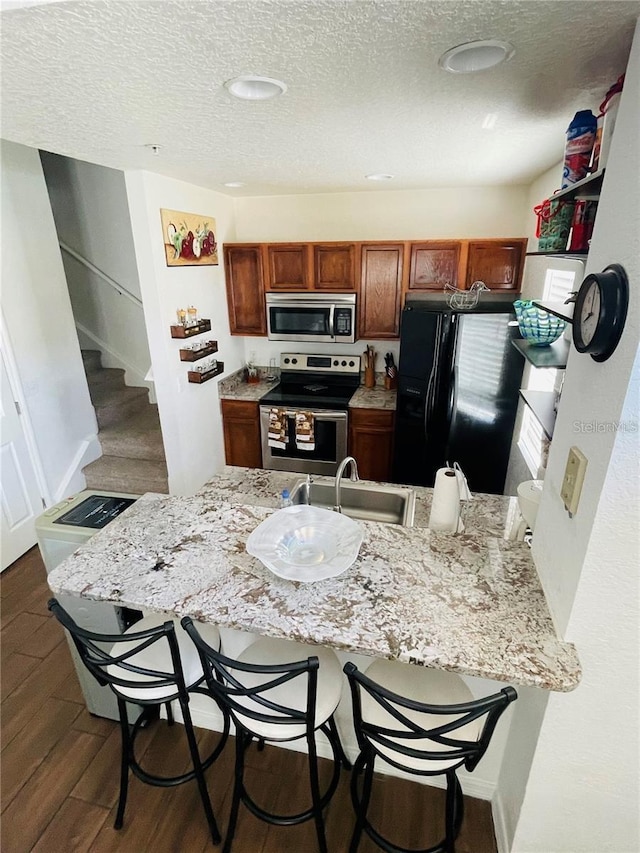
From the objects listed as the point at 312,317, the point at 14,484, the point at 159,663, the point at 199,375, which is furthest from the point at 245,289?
the point at 159,663

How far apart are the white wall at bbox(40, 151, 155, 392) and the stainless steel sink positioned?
104 inches

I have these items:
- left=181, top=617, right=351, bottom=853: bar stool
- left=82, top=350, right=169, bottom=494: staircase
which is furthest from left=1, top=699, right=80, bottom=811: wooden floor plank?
left=82, top=350, right=169, bottom=494: staircase

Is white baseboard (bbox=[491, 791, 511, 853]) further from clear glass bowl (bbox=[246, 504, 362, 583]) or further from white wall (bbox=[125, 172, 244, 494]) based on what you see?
white wall (bbox=[125, 172, 244, 494])

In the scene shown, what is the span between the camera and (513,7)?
0.92 meters

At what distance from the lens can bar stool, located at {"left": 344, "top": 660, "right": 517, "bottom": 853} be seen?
3.28 ft

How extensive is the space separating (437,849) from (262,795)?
28.3 inches

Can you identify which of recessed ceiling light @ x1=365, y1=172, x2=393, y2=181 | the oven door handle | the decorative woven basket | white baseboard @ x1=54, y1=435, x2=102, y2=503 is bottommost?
white baseboard @ x1=54, y1=435, x2=102, y2=503

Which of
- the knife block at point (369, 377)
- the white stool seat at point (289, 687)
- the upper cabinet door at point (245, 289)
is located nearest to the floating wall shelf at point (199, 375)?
the upper cabinet door at point (245, 289)

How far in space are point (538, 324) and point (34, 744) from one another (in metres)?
2.67

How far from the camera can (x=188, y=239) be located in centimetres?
306

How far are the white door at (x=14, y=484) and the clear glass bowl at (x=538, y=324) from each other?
312 cm

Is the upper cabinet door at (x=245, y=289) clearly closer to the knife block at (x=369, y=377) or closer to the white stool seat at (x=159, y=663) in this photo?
the knife block at (x=369, y=377)

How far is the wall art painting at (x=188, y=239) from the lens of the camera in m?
2.83

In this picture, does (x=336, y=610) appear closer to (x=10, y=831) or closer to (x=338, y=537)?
(x=338, y=537)
